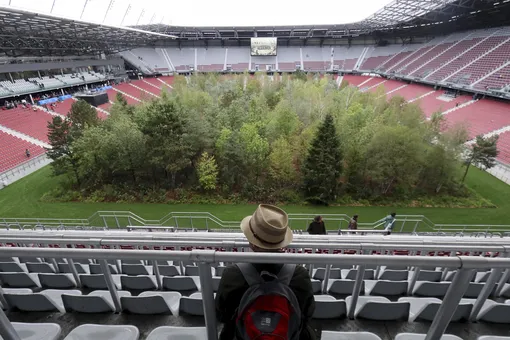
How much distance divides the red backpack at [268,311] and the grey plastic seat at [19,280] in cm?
380

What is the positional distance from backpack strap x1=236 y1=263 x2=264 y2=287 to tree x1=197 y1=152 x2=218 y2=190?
15.2 m

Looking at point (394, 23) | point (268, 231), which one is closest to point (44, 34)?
point (268, 231)

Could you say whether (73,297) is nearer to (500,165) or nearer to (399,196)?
(399,196)

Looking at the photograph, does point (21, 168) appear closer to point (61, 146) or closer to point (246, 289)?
point (61, 146)

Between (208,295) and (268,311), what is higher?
(268,311)

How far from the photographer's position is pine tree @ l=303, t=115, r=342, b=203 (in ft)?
50.7

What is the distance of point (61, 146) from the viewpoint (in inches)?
677

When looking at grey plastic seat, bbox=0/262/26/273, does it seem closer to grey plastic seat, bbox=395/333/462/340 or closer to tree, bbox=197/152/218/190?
grey plastic seat, bbox=395/333/462/340

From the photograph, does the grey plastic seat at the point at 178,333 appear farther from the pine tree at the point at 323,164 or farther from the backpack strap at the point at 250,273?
the pine tree at the point at 323,164

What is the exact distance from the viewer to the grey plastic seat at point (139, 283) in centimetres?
366

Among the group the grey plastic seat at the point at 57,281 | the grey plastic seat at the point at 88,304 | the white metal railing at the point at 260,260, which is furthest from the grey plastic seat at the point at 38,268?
the white metal railing at the point at 260,260

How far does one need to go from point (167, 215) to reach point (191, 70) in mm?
54281

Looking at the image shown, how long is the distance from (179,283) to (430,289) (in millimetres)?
3495

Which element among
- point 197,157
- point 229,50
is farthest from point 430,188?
point 229,50
